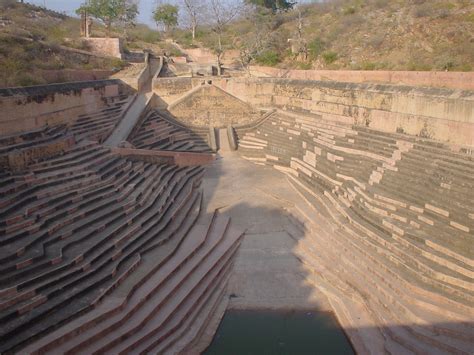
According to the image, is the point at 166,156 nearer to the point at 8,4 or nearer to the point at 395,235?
the point at 395,235

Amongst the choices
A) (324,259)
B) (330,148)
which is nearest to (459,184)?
(324,259)

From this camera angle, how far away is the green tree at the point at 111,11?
82.5 ft

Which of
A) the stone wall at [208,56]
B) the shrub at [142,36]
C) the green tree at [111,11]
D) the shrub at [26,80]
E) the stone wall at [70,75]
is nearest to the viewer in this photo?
the shrub at [26,80]

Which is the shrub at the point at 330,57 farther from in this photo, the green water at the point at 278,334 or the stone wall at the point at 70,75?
the green water at the point at 278,334

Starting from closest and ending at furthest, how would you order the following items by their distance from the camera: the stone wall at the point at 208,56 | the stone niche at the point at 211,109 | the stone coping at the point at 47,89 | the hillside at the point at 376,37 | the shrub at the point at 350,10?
the stone coping at the point at 47,89, the hillside at the point at 376,37, the stone niche at the point at 211,109, the shrub at the point at 350,10, the stone wall at the point at 208,56

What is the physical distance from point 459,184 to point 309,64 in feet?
38.9

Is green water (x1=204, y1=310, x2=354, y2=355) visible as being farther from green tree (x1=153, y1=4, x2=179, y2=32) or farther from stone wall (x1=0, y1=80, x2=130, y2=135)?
green tree (x1=153, y1=4, x2=179, y2=32)

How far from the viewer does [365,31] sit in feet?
57.1

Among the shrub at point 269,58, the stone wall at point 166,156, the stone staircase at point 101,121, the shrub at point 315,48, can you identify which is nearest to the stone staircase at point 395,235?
the stone wall at point 166,156

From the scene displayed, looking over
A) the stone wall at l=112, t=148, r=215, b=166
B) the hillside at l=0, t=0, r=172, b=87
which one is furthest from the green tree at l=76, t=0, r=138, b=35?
the stone wall at l=112, t=148, r=215, b=166

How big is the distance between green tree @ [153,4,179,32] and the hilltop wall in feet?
48.8

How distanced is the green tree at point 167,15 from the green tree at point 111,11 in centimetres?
231

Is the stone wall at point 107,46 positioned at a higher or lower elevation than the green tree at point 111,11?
lower

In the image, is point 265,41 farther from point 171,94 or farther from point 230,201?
point 230,201
